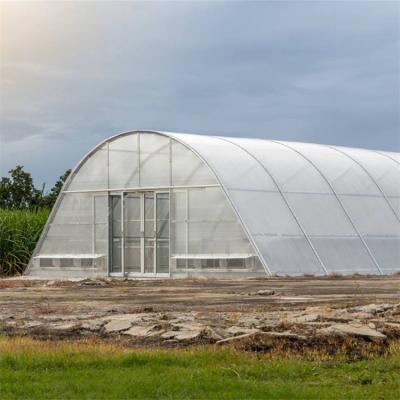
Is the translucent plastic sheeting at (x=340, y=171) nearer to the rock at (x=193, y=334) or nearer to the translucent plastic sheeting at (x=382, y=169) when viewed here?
the translucent plastic sheeting at (x=382, y=169)

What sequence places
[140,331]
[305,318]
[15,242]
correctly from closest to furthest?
[140,331] → [305,318] → [15,242]

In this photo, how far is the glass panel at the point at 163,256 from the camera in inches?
1160

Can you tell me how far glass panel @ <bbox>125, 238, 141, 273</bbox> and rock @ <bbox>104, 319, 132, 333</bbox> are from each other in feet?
57.1

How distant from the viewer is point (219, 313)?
14.9 metres

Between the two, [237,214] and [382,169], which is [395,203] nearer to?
[382,169]

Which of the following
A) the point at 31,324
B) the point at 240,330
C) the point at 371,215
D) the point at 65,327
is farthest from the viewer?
the point at 371,215

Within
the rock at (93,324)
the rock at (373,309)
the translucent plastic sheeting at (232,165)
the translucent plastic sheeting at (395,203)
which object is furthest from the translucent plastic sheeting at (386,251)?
the rock at (93,324)

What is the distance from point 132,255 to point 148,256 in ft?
2.39

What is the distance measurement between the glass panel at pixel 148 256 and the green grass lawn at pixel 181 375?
19.0 m

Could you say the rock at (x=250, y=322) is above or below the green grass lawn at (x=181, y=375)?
above

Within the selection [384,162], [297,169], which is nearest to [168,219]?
[297,169]

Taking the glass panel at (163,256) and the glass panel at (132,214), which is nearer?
the glass panel at (163,256)

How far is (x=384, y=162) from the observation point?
115 feet

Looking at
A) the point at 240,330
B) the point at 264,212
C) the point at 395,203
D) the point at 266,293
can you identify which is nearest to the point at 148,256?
the point at 264,212
